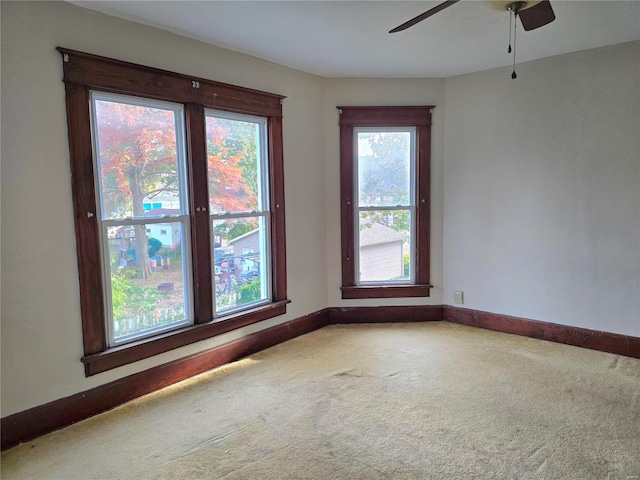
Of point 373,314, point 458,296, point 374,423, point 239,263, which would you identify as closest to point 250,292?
point 239,263

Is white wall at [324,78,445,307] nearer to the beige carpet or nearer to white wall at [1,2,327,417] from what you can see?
the beige carpet

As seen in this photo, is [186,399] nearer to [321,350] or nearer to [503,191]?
[321,350]

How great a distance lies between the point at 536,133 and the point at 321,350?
108 inches

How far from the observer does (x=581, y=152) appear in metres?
3.36

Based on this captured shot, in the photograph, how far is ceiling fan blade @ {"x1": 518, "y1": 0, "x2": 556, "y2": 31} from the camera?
2021 millimetres

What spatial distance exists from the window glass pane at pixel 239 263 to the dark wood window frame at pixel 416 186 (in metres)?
0.95

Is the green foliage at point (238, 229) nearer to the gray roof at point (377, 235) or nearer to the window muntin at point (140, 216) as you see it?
the window muntin at point (140, 216)

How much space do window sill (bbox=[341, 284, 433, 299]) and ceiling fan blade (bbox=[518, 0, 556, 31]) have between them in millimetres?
2603

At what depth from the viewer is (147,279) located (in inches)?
109

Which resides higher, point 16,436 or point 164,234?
point 164,234

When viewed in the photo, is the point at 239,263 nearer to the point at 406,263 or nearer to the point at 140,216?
the point at 140,216

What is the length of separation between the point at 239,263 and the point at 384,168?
180 centimetres

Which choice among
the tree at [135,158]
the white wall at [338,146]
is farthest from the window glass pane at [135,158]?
the white wall at [338,146]

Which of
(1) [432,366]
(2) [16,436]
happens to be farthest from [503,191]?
(2) [16,436]
